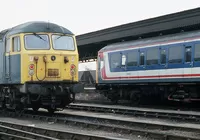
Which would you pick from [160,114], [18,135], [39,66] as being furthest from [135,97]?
[18,135]

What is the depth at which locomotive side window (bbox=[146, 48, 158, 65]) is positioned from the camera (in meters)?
17.5

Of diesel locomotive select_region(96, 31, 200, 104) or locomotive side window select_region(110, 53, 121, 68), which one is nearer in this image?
diesel locomotive select_region(96, 31, 200, 104)

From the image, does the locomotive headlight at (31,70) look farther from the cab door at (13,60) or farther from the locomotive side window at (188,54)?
the locomotive side window at (188,54)

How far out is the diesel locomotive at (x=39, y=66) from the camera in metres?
12.8

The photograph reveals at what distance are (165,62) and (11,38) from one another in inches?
290

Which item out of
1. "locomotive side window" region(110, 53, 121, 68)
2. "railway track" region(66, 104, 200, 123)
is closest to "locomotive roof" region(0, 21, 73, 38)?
"railway track" region(66, 104, 200, 123)

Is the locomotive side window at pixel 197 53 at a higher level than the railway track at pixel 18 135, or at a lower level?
higher

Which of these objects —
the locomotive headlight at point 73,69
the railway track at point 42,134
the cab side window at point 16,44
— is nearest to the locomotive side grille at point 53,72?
the locomotive headlight at point 73,69

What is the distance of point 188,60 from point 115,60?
5.11m

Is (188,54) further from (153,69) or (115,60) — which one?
(115,60)

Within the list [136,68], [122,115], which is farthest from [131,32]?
[122,115]

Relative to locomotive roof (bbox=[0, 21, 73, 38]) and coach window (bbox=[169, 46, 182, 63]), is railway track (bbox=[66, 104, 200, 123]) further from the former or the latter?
locomotive roof (bbox=[0, 21, 73, 38])

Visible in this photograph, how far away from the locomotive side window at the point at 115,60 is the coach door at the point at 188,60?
15.1ft

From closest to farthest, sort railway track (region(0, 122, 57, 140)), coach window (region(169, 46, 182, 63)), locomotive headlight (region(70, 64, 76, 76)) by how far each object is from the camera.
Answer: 1. railway track (region(0, 122, 57, 140))
2. locomotive headlight (region(70, 64, 76, 76))
3. coach window (region(169, 46, 182, 63))
